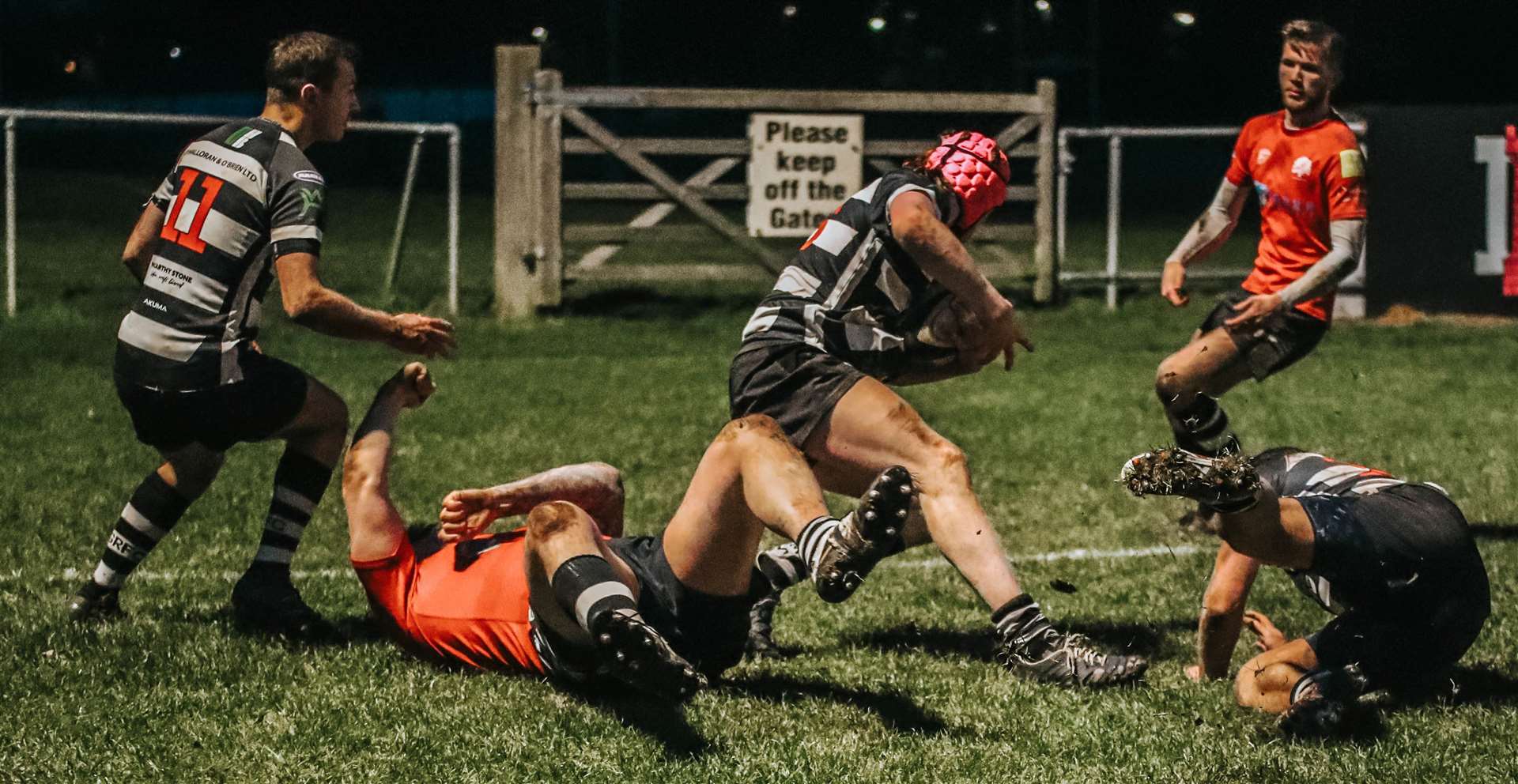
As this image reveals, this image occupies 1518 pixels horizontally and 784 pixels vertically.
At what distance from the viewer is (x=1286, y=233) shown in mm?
7438

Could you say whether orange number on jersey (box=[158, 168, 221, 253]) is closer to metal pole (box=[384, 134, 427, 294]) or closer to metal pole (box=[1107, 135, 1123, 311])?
metal pole (box=[384, 134, 427, 294])

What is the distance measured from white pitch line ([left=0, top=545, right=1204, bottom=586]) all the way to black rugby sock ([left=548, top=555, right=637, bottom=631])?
7.61ft

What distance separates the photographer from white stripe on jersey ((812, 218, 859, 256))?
5398 mm

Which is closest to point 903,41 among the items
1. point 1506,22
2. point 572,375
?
point 1506,22

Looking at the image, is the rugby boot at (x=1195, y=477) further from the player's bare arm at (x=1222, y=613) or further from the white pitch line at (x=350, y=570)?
the white pitch line at (x=350, y=570)

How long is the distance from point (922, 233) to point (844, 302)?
16.2 inches

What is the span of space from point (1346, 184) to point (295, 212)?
4.13m

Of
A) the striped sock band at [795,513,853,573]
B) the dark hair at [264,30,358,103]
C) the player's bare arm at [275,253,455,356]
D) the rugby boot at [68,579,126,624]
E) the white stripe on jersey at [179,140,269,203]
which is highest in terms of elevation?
the dark hair at [264,30,358,103]

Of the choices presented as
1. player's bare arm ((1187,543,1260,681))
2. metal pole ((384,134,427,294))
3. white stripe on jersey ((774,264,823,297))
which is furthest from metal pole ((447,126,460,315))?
player's bare arm ((1187,543,1260,681))

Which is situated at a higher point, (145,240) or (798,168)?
(145,240)

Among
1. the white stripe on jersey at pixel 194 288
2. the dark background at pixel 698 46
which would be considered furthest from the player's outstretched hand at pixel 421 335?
the dark background at pixel 698 46

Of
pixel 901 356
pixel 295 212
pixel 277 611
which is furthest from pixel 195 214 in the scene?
pixel 901 356

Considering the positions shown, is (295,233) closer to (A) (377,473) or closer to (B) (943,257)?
(A) (377,473)

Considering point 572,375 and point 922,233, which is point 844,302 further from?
point 572,375
